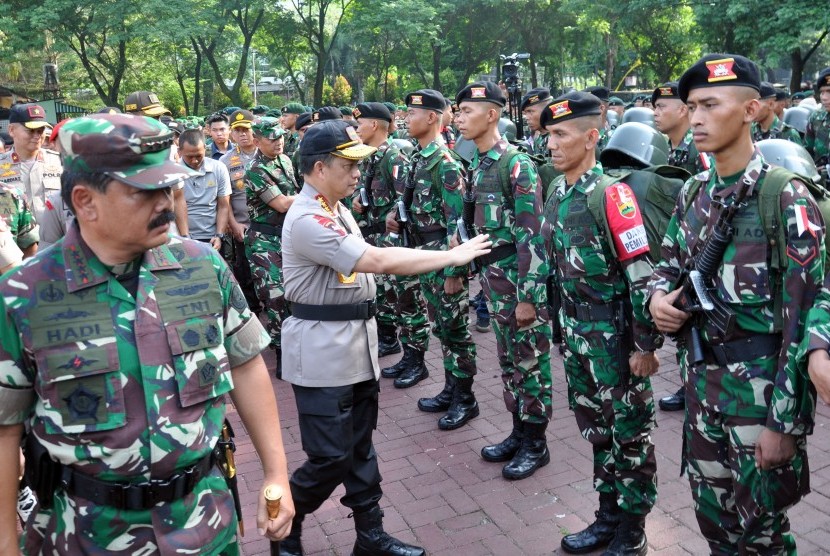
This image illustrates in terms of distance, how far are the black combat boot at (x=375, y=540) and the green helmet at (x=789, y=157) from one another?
255cm

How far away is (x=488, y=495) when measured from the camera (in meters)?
4.63

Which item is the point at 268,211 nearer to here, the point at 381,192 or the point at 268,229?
the point at 268,229

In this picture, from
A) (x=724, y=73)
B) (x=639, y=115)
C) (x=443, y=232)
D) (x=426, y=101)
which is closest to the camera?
(x=724, y=73)

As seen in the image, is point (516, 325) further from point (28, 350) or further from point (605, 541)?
point (28, 350)

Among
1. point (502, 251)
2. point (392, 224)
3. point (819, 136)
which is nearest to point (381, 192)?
point (392, 224)

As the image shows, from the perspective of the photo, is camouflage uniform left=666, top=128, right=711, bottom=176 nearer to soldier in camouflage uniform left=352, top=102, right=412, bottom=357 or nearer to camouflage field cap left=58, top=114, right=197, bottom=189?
soldier in camouflage uniform left=352, top=102, right=412, bottom=357

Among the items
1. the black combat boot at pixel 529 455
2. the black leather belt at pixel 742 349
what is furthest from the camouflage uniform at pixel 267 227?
the black leather belt at pixel 742 349

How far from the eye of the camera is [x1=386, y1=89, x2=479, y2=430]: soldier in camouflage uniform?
5832mm

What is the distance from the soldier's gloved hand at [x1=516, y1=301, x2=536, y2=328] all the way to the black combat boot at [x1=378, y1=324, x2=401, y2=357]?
115 inches

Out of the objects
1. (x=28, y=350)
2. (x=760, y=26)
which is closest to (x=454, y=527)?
(x=28, y=350)

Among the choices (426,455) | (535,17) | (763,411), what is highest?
(535,17)

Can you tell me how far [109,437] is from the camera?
7.11ft

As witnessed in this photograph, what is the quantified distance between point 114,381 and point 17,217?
4.01 metres

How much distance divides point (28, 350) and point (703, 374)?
2.44 m
